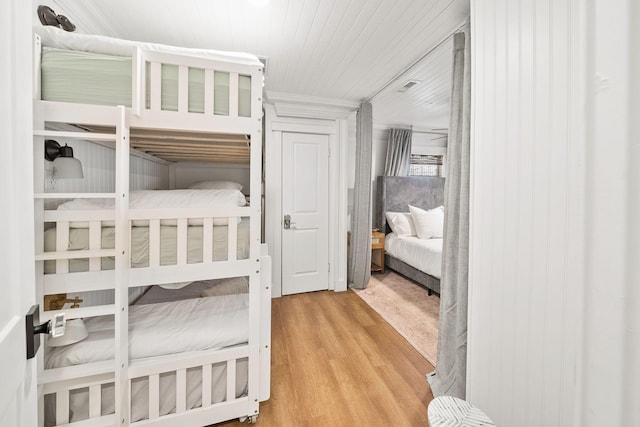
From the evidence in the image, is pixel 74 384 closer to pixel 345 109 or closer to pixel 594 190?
pixel 594 190

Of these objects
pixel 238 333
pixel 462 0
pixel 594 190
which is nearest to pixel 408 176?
pixel 462 0

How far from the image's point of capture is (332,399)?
1.66 m

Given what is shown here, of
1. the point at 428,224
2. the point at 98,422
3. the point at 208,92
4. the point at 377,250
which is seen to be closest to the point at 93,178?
the point at 208,92

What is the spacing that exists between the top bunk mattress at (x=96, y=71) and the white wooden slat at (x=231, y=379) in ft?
4.56

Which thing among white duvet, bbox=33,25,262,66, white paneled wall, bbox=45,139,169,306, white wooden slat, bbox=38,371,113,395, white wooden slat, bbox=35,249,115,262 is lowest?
white wooden slat, bbox=38,371,113,395

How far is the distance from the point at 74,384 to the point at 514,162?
88.8 inches

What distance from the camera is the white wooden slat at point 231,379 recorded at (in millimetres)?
1464

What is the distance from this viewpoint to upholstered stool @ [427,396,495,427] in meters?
0.99

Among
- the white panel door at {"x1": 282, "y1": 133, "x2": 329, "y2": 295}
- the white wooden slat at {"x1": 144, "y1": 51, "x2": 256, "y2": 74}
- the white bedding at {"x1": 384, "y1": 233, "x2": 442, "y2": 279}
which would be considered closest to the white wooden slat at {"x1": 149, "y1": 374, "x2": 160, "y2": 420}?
the white wooden slat at {"x1": 144, "y1": 51, "x2": 256, "y2": 74}

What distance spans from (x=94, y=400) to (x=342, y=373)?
144 cm

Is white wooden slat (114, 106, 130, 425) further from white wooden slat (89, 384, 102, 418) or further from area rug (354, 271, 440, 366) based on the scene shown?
area rug (354, 271, 440, 366)

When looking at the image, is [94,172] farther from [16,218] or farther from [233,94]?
[16,218]

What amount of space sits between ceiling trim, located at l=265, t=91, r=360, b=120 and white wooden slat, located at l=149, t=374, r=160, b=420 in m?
2.78

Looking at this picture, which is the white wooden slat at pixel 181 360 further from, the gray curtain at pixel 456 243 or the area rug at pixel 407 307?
the area rug at pixel 407 307
